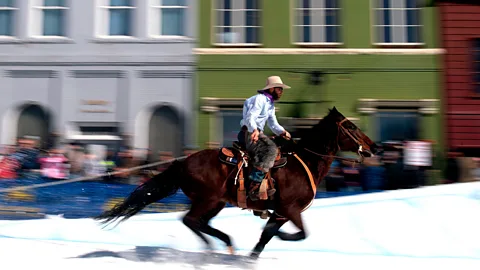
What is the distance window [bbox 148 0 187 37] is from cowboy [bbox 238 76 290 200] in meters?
8.45

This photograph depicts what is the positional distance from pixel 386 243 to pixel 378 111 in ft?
23.3

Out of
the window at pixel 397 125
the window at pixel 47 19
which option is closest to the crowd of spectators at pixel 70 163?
the window at pixel 47 19

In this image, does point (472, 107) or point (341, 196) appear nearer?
point (341, 196)

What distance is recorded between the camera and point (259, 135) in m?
6.91

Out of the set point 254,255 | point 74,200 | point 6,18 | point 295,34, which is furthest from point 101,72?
point 254,255

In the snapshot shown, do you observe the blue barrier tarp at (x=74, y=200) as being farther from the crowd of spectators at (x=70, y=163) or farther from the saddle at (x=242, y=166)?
the saddle at (x=242, y=166)

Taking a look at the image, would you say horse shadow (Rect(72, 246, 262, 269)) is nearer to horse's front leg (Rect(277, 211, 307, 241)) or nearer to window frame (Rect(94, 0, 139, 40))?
horse's front leg (Rect(277, 211, 307, 241))

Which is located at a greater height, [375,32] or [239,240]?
[375,32]

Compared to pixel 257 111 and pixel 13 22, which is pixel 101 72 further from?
pixel 257 111

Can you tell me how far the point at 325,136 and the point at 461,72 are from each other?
8.28 meters

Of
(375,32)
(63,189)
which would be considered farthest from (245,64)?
(63,189)

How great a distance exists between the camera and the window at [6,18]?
15641mm

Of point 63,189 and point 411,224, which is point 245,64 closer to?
point 63,189

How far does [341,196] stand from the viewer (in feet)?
30.2
